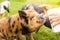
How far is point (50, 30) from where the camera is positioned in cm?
124

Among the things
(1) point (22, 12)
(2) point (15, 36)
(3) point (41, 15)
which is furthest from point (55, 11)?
(2) point (15, 36)

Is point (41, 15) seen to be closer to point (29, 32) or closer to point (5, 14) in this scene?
point (29, 32)

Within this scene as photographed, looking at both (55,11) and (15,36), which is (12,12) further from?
(55,11)

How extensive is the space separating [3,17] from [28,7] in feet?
0.68

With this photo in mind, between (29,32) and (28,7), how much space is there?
18 centimetres

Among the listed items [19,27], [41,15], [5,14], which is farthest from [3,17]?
[41,15]

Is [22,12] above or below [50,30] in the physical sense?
above

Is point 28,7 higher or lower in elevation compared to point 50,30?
higher

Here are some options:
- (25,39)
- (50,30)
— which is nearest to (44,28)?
(50,30)

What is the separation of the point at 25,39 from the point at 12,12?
22 centimetres

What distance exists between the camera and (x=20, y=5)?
1287 mm

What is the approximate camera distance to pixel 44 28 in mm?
1241

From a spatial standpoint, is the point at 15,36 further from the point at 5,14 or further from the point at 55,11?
the point at 55,11

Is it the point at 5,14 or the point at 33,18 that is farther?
the point at 5,14
